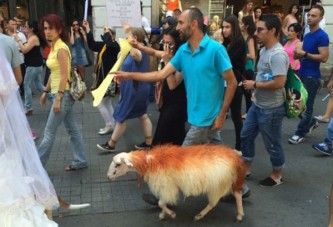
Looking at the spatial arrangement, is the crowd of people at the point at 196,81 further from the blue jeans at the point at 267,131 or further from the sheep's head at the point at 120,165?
the sheep's head at the point at 120,165

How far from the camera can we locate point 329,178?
466 centimetres

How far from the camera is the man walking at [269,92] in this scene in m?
3.86

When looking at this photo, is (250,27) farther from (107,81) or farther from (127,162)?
(127,162)

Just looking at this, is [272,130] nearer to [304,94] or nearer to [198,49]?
[304,94]

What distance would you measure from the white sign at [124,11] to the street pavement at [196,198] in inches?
72.5

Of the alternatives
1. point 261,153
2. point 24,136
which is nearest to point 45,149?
point 24,136

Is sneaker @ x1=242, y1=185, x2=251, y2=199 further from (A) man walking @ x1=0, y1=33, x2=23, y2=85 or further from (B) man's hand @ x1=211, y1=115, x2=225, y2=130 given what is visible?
(A) man walking @ x1=0, y1=33, x2=23, y2=85

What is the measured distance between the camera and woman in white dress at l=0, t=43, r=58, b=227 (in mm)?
2445

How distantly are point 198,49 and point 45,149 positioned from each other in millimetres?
2146

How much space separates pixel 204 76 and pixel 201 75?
0.03m

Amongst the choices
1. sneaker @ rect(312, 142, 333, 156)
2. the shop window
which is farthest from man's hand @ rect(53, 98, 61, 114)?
the shop window

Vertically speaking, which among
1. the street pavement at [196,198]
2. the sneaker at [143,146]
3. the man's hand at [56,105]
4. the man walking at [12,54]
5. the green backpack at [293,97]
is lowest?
the street pavement at [196,198]

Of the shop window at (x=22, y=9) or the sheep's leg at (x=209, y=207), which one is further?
the shop window at (x=22, y=9)

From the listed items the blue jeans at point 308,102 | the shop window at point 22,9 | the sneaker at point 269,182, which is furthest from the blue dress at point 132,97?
the shop window at point 22,9
